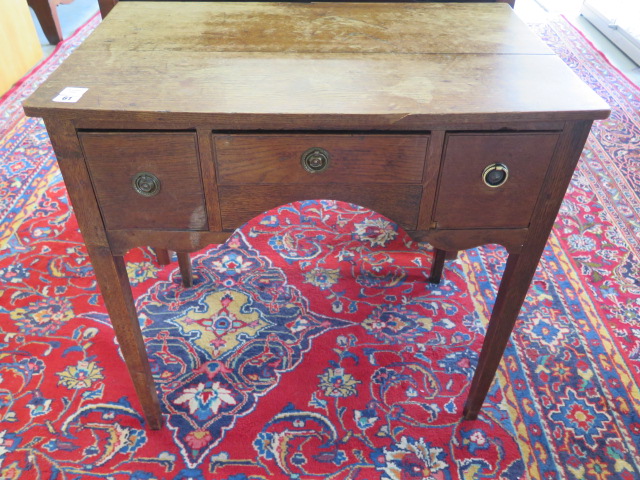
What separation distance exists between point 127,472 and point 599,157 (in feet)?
8.11

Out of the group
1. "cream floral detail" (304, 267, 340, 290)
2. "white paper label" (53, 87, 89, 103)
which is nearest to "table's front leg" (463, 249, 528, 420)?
"cream floral detail" (304, 267, 340, 290)

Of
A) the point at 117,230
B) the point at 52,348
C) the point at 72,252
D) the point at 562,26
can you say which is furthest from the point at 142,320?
the point at 562,26

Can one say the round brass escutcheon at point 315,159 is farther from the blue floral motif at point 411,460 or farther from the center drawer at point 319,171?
the blue floral motif at point 411,460

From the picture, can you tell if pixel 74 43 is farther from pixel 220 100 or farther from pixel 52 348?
pixel 220 100

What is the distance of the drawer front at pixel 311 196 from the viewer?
39.7 inches

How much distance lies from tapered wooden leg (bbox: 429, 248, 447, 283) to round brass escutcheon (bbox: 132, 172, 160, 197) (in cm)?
108

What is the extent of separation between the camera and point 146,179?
98 cm

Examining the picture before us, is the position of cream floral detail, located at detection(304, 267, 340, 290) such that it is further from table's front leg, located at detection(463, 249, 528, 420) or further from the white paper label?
the white paper label

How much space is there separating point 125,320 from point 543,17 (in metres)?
4.30

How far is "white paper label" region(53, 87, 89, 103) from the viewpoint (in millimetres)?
901

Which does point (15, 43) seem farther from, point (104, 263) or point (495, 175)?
point (495, 175)

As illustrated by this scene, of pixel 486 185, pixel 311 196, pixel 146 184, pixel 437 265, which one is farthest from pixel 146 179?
pixel 437 265

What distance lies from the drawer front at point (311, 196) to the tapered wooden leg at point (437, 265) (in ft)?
2.63

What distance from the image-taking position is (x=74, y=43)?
11.9 ft
